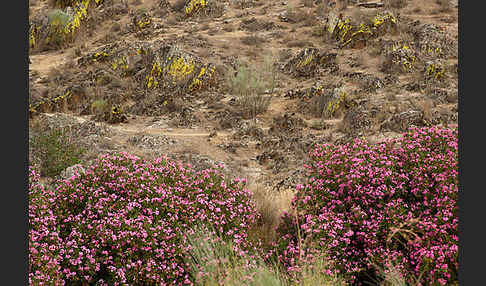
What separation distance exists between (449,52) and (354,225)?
12406mm

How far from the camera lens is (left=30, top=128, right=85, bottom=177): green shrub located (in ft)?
25.6

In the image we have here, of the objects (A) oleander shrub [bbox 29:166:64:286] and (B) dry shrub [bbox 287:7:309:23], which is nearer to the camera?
(A) oleander shrub [bbox 29:166:64:286]

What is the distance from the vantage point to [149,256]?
4234 millimetres

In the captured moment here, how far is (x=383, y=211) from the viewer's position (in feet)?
14.8

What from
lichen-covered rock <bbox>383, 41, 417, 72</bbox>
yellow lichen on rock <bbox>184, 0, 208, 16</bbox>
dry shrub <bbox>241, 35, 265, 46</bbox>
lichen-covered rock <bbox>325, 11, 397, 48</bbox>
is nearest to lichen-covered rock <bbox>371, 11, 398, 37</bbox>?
lichen-covered rock <bbox>325, 11, 397, 48</bbox>

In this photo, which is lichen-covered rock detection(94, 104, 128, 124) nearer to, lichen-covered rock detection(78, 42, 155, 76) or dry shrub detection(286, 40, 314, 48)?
lichen-covered rock detection(78, 42, 155, 76)

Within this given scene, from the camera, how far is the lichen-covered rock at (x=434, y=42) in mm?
14867

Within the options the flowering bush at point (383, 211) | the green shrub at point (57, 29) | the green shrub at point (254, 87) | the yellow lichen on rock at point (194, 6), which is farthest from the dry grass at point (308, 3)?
the flowering bush at point (383, 211)

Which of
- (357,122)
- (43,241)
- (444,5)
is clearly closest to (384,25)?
(444,5)

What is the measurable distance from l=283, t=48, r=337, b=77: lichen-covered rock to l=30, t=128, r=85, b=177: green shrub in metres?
8.65

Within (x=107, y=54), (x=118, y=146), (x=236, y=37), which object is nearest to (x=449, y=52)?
(x=236, y=37)

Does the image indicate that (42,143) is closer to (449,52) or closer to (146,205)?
(146,205)

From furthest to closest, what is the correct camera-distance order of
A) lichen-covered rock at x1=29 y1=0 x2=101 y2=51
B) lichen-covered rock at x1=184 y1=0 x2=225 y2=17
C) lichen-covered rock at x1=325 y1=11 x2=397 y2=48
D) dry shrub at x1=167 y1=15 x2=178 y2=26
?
lichen-covered rock at x1=184 y1=0 x2=225 y2=17
dry shrub at x1=167 y1=15 x2=178 y2=26
lichen-covered rock at x1=29 y1=0 x2=101 y2=51
lichen-covered rock at x1=325 y1=11 x2=397 y2=48

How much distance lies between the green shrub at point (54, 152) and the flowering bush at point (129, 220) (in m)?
2.78
